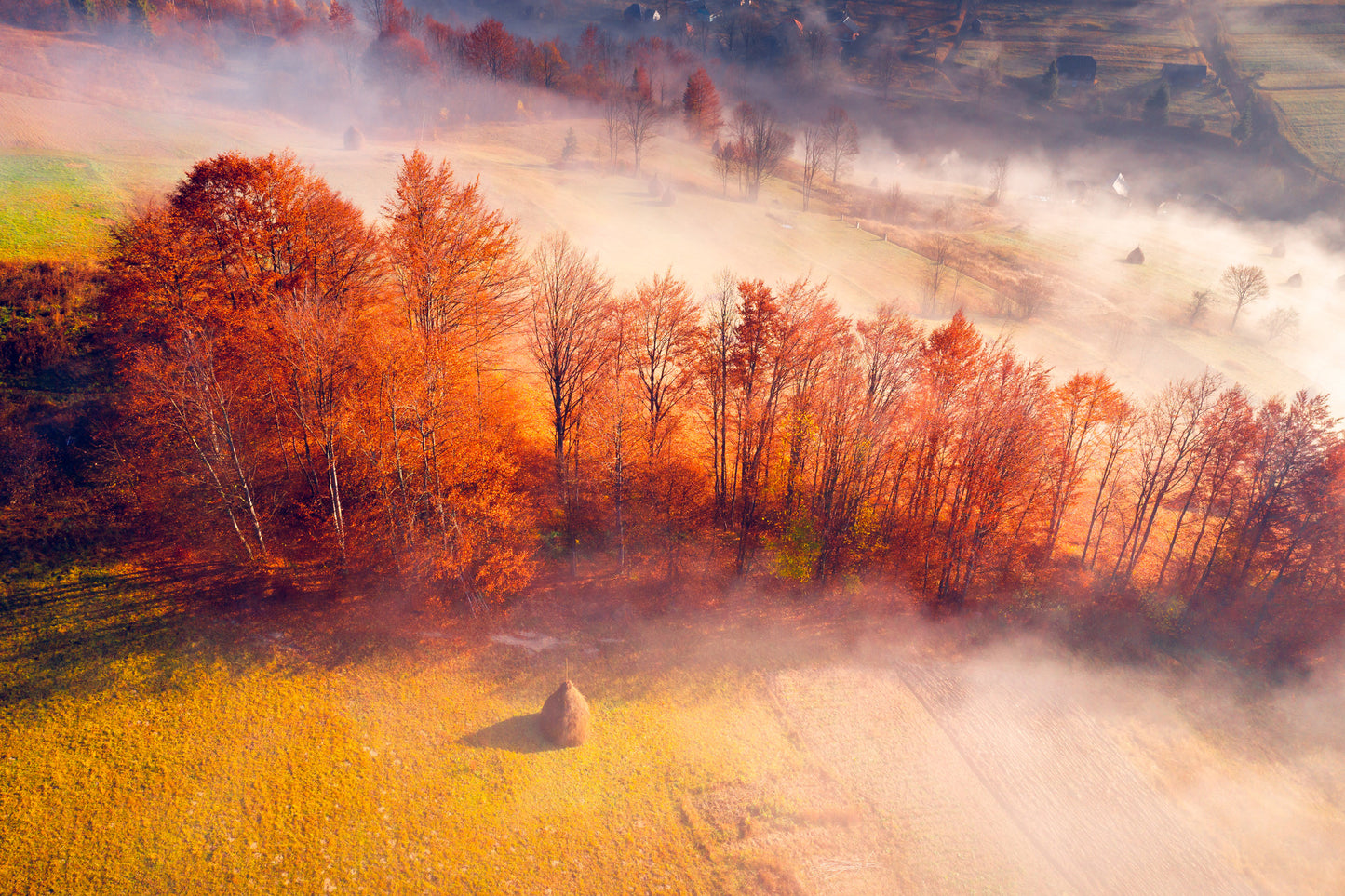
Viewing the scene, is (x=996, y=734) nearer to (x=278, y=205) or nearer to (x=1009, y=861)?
(x=1009, y=861)

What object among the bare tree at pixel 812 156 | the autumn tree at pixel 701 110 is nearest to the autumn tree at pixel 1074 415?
the bare tree at pixel 812 156

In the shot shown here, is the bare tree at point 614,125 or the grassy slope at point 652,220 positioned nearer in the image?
the grassy slope at point 652,220

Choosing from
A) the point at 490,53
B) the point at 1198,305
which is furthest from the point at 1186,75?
the point at 490,53

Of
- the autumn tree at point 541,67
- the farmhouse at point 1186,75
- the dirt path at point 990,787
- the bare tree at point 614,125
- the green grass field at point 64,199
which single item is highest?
the farmhouse at point 1186,75

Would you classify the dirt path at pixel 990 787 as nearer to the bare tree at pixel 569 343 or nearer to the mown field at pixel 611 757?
the mown field at pixel 611 757

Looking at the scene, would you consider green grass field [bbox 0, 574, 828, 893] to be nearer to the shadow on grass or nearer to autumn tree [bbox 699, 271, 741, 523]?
the shadow on grass

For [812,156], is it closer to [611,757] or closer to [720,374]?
[720,374]

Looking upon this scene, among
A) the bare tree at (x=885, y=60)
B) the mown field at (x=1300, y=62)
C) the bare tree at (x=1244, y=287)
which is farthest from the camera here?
the bare tree at (x=885, y=60)

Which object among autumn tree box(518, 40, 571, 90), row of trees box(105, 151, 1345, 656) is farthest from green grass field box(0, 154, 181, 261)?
autumn tree box(518, 40, 571, 90)
